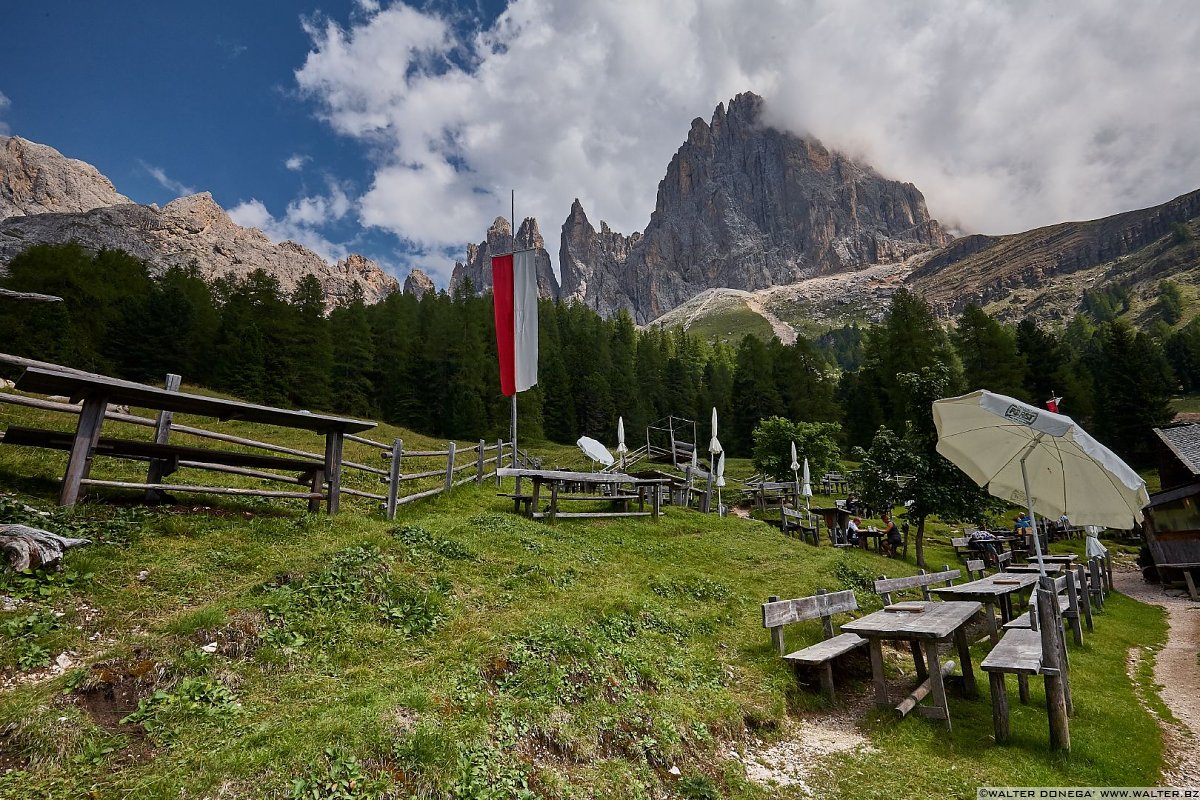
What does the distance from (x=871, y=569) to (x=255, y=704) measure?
1494 cm

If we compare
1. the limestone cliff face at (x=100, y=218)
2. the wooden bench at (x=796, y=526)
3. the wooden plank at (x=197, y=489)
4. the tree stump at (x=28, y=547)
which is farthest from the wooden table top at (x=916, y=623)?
the limestone cliff face at (x=100, y=218)

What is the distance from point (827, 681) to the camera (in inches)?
278

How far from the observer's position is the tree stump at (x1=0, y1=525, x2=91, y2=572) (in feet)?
16.7

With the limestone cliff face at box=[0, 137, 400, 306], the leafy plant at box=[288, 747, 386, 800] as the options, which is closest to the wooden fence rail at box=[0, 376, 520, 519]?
the leafy plant at box=[288, 747, 386, 800]

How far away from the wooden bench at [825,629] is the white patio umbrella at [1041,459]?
279 centimetres

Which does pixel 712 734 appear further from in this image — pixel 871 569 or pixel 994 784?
pixel 871 569

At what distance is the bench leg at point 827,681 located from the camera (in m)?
6.94

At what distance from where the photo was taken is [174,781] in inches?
127

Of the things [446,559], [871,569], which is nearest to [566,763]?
[446,559]

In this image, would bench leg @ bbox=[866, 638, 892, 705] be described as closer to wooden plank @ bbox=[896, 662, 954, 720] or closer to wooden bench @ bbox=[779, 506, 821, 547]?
wooden plank @ bbox=[896, 662, 954, 720]

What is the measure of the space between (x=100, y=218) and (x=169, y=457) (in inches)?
7481

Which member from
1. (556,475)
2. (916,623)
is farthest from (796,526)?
(916,623)

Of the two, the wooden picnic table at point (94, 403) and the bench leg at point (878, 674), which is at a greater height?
the wooden picnic table at point (94, 403)

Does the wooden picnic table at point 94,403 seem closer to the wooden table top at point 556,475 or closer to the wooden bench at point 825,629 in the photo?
the wooden table top at point 556,475
